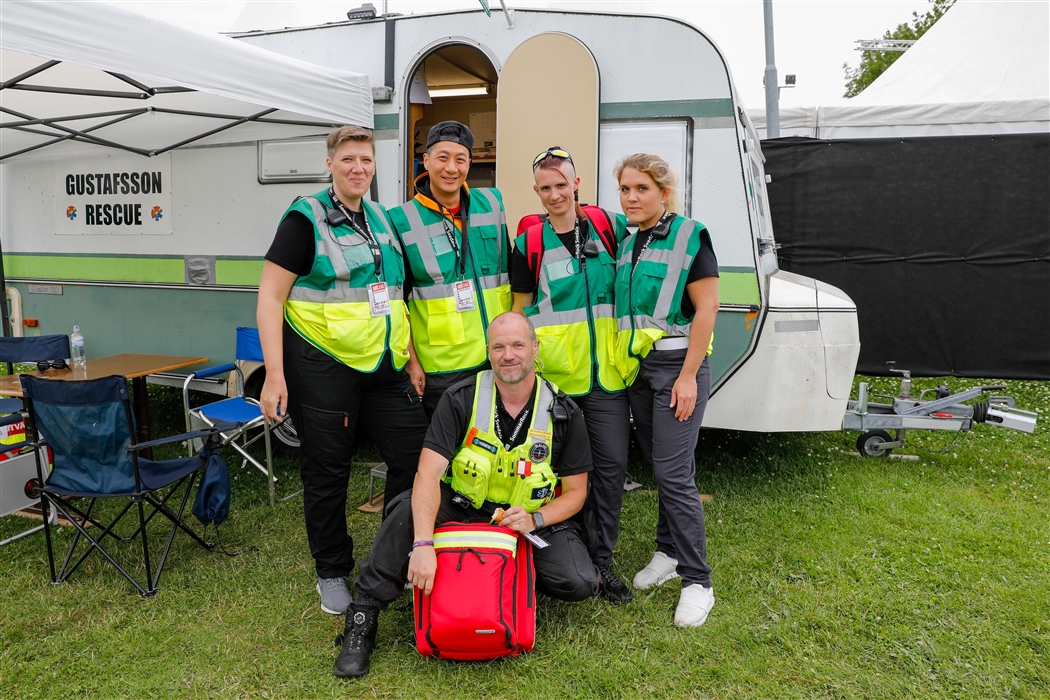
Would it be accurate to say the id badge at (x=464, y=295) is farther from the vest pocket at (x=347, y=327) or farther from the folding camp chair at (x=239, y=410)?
the folding camp chair at (x=239, y=410)

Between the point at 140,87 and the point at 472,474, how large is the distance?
265cm

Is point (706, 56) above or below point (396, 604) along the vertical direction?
above

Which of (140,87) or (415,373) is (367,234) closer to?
(415,373)

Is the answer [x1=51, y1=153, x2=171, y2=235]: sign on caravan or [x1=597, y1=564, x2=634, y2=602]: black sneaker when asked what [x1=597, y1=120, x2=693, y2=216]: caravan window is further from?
[x1=51, y1=153, x2=171, y2=235]: sign on caravan

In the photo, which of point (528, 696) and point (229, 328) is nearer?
Result: point (528, 696)

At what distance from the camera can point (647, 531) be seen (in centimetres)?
387

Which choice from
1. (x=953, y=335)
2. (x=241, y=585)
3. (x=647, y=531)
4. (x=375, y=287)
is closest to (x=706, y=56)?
(x=375, y=287)

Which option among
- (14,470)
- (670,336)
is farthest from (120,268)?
(670,336)

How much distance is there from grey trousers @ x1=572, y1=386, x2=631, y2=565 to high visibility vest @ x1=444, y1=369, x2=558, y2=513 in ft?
1.09

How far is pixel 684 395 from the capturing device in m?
2.88

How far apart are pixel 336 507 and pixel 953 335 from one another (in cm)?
675

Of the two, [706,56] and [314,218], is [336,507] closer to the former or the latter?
[314,218]

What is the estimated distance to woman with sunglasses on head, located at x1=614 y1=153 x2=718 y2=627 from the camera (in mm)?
2846

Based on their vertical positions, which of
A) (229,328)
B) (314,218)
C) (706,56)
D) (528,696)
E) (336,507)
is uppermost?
(706,56)
